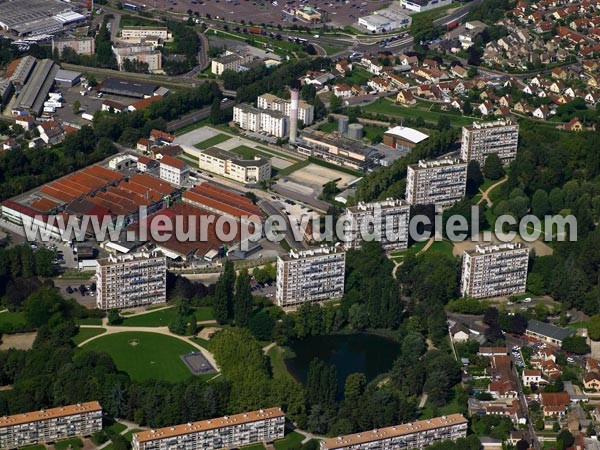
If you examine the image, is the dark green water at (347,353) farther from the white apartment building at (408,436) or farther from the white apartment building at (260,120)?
the white apartment building at (260,120)

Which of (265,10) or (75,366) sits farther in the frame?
(265,10)

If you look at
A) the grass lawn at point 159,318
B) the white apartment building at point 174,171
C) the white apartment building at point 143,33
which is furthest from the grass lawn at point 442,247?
the white apartment building at point 143,33

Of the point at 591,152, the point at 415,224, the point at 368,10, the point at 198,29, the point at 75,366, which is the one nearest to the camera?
the point at 75,366

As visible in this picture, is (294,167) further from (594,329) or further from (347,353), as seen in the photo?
(594,329)

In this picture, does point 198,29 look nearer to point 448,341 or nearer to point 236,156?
point 236,156

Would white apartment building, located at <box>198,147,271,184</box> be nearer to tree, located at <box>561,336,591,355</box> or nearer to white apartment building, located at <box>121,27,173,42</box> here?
tree, located at <box>561,336,591,355</box>

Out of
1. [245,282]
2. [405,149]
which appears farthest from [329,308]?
[405,149]

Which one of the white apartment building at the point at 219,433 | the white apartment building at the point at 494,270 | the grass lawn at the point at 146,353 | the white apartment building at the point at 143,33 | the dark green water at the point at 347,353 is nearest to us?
the white apartment building at the point at 219,433

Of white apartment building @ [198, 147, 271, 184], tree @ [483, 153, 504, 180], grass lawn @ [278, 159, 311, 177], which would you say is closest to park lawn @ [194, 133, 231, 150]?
white apartment building @ [198, 147, 271, 184]
